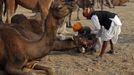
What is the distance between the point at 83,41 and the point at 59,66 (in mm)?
1096

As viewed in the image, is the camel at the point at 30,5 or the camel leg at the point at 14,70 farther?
the camel at the point at 30,5

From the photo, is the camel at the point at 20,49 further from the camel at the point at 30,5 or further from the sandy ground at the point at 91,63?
the camel at the point at 30,5

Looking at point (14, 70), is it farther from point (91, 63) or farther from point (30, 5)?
point (30, 5)

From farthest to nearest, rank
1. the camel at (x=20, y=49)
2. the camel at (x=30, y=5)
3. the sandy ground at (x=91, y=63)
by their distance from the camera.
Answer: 1. the camel at (x=30, y=5)
2. the sandy ground at (x=91, y=63)
3. the camel at (x=20, y=49)

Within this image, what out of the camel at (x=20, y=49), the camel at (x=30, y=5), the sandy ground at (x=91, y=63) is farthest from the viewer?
the camel at (x=30, y=5)

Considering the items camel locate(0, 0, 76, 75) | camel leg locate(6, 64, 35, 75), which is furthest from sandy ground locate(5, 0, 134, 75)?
camel leg locate(6, 64, 35, 75)

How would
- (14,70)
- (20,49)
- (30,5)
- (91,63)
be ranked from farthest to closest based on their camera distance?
(30,5), (91,63), (20,49), (14,70)

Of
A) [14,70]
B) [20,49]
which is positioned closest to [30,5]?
[20,49]

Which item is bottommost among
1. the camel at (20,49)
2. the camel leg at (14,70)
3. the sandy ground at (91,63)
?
the sandy ground at (91,63)

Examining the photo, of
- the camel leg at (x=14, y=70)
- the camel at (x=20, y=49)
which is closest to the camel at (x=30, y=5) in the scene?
the camel at (x=20, y=49)

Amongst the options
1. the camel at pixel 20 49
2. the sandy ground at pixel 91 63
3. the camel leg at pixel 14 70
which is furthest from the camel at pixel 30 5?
the camel leg at pixel 14 70

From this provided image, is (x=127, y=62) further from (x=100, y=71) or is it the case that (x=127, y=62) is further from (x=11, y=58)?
(x=11, y=58)

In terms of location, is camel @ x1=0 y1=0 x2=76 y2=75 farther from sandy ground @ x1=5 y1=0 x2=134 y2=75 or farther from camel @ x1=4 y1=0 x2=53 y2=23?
camel @ x1=4 y1=0 x2=53 y2=23

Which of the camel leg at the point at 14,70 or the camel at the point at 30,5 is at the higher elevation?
the camel at the point at 30,5
